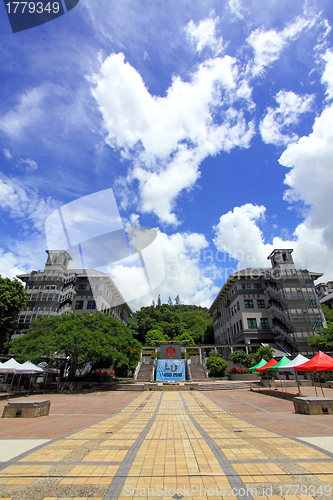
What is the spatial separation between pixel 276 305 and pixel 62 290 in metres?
35.3

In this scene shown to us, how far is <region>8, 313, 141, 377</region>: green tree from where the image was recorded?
2036cm

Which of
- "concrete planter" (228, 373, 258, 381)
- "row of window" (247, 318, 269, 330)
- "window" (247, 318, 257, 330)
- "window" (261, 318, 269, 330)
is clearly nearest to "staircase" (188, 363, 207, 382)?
"concrete planter" (228, 373, 258, 381)

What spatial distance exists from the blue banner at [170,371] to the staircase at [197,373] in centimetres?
146

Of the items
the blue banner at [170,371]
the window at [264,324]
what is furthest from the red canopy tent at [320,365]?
the window at [264,324]

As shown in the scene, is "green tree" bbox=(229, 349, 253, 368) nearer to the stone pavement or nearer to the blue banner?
the blue banner

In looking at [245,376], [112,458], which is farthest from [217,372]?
[112,458]

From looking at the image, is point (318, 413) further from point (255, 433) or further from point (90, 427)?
point (90, 427)

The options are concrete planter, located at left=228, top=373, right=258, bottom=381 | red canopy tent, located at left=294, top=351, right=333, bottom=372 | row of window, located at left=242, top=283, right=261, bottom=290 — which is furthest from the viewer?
row of window, located at left=242, top=283, right=261, bottom=290

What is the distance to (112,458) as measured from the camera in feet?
16.6

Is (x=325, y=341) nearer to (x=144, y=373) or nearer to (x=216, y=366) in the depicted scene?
(x=216, y=366)

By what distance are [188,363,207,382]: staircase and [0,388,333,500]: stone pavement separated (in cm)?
2280

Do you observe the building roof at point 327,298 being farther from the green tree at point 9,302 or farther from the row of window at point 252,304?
the green tree at point 9,302

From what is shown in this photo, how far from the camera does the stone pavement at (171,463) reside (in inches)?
145

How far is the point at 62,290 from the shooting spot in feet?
136
